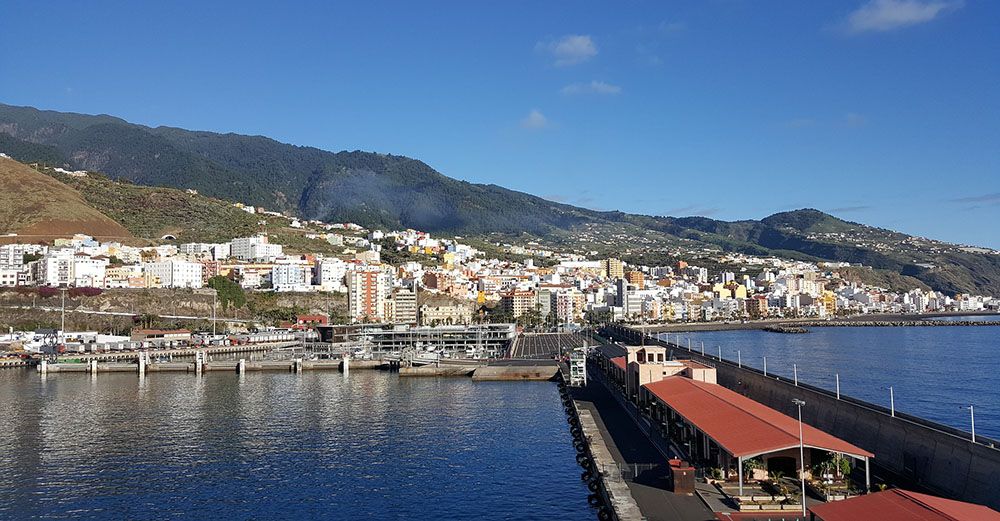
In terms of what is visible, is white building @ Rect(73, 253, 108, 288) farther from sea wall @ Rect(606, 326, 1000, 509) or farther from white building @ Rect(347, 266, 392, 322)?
sea wall @ Rect(606, 326, 1000, 509)

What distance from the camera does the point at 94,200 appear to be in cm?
12369

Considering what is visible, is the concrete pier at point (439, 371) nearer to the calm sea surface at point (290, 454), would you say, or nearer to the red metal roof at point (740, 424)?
the calm sea surface at point (290, 454)

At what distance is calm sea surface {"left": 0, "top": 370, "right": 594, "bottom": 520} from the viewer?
70.9ft

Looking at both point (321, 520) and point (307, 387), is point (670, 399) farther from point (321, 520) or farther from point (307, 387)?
point (307, 387)

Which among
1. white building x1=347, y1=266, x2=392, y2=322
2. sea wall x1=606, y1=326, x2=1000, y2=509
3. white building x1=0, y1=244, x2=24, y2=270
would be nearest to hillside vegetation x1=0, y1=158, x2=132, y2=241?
white building x1=0, y1=244, x2=24, y2=270

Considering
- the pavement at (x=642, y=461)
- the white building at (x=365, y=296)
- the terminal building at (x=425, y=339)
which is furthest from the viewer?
the white building at (x=365, y=296)

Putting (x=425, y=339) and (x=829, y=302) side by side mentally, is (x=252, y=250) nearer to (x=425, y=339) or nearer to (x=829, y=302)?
(x=425, y=339)

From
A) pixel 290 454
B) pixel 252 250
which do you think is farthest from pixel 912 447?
pixel 252 250

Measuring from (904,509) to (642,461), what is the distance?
10.1 metres

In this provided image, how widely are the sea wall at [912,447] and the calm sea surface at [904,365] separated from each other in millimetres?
8593

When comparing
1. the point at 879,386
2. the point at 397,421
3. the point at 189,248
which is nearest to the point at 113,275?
the point at 189,248

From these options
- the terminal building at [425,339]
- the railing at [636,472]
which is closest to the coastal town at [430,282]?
the terminal building at [425,339]

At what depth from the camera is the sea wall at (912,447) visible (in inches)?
639

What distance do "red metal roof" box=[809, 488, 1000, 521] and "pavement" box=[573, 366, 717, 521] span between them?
3234 mm
